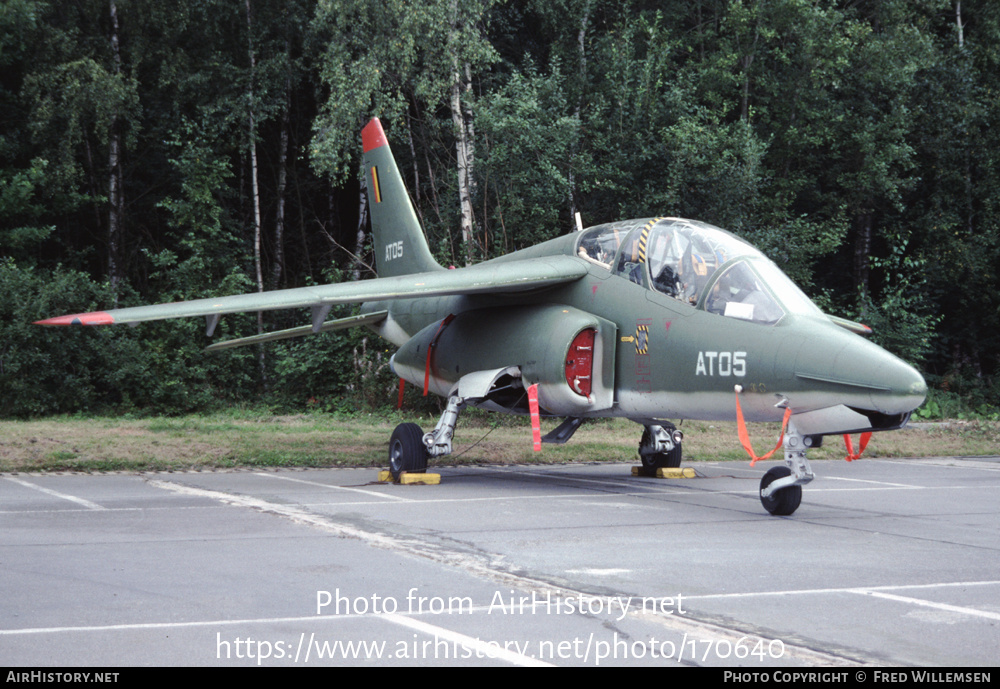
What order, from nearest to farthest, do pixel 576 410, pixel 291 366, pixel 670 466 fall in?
pixel 576 410
pixel 670 466
pixel 291 366

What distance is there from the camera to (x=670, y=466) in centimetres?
1302

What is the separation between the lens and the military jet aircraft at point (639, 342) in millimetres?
8742

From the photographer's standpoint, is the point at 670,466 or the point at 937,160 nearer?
the point at 670,466

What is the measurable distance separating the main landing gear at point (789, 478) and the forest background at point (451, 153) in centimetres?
1247

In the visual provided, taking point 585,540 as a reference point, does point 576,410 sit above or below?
above

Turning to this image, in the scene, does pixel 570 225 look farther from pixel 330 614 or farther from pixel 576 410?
pixel 330 614

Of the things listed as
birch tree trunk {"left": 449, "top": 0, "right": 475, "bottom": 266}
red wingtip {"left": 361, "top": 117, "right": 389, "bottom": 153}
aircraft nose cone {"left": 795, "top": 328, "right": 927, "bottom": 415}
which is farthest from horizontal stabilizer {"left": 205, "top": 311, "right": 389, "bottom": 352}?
birch tree trunk {"left": 449, "top": 0, "right": 475, "bottom": 266}

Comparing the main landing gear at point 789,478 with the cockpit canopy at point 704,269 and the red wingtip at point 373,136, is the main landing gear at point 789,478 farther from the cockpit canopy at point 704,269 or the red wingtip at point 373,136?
the red wingtip at point 373,136

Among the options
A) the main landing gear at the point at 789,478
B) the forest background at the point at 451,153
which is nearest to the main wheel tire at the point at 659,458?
the main landing gear at the point at 789,478

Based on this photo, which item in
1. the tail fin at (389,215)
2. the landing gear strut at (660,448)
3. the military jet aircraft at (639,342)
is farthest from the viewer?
the tail fin at (389,215)

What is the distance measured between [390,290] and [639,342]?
2803 millimetres

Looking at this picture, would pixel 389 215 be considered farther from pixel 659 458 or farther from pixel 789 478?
→ pixel 789 478
